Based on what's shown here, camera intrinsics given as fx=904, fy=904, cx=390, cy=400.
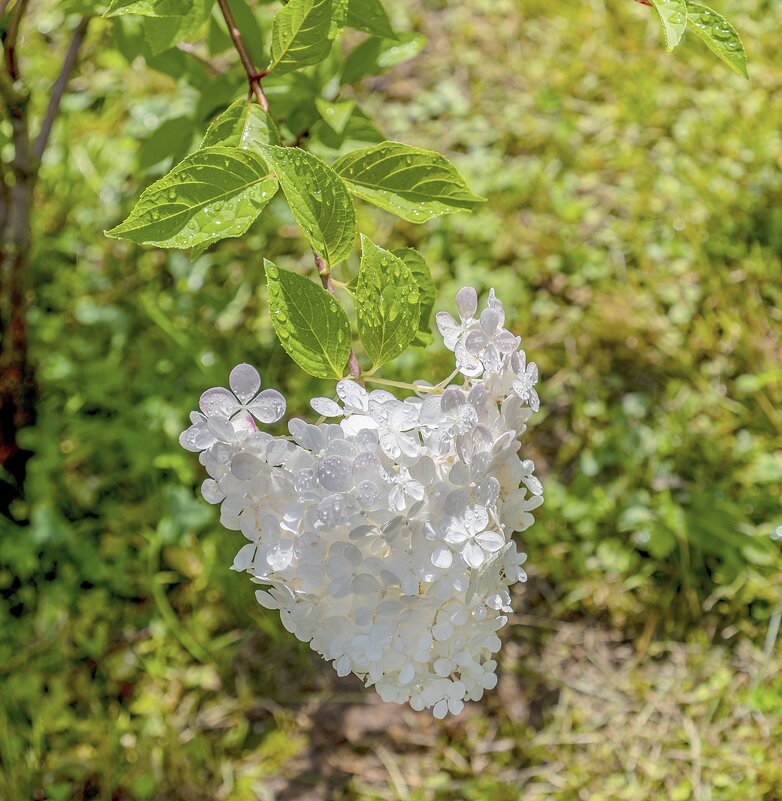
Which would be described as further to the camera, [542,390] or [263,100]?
[542,390]

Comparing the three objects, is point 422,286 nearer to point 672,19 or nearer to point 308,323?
point 308,323

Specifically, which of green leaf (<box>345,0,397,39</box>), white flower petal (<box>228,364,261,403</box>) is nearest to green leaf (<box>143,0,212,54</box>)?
green leaf (<box>345,0,397,39</box>)

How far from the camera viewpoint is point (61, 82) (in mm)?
1449

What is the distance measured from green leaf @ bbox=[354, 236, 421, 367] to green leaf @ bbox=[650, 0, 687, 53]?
1.02 feet

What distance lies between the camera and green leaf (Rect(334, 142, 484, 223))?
0.95 m

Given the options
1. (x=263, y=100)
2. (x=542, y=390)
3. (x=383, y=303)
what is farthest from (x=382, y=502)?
(x=542, y=390)

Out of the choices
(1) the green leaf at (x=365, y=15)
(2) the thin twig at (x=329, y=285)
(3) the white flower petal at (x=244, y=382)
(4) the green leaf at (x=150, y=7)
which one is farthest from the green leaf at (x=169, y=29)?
(3) the white flower petal at (x=244, y=382)

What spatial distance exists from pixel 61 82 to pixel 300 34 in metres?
0.70

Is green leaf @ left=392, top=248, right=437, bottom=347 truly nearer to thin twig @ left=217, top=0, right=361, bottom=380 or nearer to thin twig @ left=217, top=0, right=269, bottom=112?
thin twig @ left=217, top=0, right=361, bottom=380

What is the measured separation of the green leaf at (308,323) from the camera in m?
0.81

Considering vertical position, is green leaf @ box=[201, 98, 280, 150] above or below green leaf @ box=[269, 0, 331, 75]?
below

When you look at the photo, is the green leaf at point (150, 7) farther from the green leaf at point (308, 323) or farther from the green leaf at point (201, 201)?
the green leaf at point (308, 323)

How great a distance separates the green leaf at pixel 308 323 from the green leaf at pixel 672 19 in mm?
381

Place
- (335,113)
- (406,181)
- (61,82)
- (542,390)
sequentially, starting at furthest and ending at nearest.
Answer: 1. (542,390)
2. (61,82)
3. (335,113)
4. (406,181)
